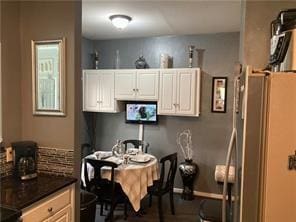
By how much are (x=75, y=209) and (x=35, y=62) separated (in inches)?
52.8

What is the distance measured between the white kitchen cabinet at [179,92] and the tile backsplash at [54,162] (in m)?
2.37

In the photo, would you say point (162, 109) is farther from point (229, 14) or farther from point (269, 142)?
point (269, 142)

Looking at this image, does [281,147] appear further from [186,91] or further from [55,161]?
[186,91]

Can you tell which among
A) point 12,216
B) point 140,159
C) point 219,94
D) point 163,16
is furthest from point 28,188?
point 219,94

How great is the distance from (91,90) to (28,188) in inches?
120

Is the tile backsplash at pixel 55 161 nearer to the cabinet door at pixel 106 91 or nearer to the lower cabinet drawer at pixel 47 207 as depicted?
the lower cabinet drawer at pixel 47 207

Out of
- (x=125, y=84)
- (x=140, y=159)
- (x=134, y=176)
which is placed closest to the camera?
(x=134, y=176)

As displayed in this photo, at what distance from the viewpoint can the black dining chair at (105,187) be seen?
10.6 ft

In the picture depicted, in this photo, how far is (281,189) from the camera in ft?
3.95

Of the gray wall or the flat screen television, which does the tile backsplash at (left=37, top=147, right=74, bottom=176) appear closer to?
the flat screen television

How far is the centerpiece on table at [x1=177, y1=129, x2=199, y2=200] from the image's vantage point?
4293 mm

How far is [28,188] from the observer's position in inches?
77.7

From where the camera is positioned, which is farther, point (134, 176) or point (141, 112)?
point (141, 112)

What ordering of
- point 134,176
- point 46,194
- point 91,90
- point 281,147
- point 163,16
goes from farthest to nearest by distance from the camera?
point 91,90 → point 163,16 → point 134,176 → point 46,194 → point 281,147
